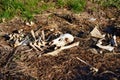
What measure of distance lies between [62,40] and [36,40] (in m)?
0.42

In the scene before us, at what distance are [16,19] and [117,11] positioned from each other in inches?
75.5

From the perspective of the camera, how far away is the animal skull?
5.56m

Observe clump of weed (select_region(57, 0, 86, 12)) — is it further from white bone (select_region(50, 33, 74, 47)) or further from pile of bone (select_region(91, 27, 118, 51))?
white bone (select_region(50, 33, 74, 47))

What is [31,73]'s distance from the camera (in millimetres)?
5012

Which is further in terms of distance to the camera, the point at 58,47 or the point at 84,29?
the point at 84,29

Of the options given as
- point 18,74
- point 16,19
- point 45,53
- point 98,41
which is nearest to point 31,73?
point 18,74

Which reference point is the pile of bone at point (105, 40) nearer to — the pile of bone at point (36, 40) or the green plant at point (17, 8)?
the pile of bone at point (36, 40)

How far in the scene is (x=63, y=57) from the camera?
5.36 meters

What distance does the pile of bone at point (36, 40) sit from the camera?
5.59 m

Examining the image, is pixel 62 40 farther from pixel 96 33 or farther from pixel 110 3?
pixel 110 3

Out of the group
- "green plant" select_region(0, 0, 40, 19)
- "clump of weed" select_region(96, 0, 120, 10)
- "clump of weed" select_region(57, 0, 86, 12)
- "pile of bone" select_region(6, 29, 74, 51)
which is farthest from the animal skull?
"clump of weed" select_region(96, 0, 120, 10)

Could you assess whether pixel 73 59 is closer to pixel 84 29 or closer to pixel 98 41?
pixel 98 41

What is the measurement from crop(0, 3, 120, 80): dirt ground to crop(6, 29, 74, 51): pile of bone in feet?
0.31

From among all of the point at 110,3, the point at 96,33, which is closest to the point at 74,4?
the point at 110,3
